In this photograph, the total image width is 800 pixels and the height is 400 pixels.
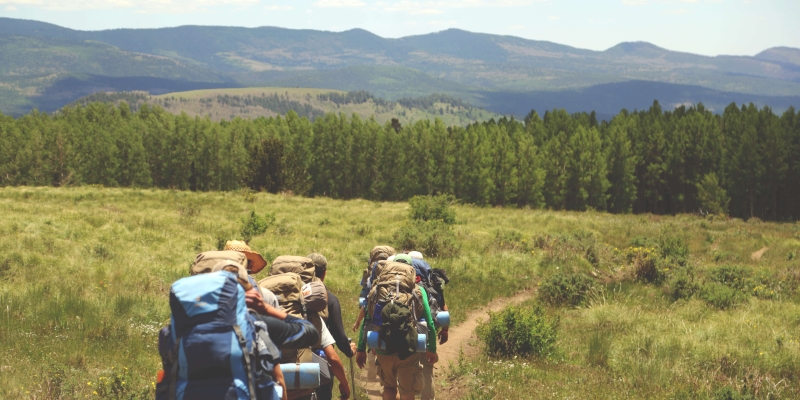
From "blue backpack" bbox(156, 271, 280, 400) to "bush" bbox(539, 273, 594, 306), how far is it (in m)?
14.4

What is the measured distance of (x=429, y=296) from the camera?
912 cm

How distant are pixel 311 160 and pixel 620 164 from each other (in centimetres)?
4255

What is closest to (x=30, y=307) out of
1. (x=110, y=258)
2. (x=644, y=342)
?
(x=110, y=258)

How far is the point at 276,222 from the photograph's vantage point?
28578 millimetres

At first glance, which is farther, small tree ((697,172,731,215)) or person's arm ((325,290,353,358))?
small tree ((697,172,731,215))

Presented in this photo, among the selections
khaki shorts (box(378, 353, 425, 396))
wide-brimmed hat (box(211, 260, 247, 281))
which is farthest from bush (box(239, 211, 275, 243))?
wide-brimmed hat (box(211, 260, 247, 281))

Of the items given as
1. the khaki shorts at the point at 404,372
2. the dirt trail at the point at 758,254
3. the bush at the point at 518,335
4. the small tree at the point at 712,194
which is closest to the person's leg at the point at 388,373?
the khaki shorts at the point at 404,372

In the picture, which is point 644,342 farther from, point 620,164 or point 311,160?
point 311,160

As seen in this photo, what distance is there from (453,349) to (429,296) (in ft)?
13.6

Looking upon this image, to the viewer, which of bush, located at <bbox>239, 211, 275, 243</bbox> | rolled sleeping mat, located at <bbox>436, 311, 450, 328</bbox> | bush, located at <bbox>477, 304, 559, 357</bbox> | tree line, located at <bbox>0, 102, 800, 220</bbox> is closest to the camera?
rolled sleeping mat, located at <bbox>436, 311, 450, 328</bbox>

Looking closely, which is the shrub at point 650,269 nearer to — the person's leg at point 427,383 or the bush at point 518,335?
the bush at point 518,335

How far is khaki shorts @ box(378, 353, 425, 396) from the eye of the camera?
7.52 m

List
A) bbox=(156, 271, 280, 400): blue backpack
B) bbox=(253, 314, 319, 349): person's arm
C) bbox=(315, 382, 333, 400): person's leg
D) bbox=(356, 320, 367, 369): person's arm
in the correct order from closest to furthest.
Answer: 1. bbox=(156, 271, 280, 400): blue backpack
2. bbox=(253, 314, 319, 349): person's arm
3. bbox=(315, 382, 333, 400): person's leg
4. bbox=(356, 320, 367, 369): person's arm

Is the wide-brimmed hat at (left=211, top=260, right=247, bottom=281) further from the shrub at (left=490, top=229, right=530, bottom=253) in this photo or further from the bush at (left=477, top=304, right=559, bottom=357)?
the shrub at (left=490, top=229, right=530, bottom=253)
